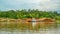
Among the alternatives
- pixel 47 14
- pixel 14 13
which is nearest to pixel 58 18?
pixel 47 14

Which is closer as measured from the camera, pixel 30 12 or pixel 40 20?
pixel 40 20

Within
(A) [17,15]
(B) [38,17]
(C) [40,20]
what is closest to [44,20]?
(C) [40,20]

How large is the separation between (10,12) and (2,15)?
1.66m

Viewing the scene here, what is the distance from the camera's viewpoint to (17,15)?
30.5m

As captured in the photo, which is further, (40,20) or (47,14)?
(47,14)

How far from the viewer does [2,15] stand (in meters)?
29.3

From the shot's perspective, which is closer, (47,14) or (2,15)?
(2,15)

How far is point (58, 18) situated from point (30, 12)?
400 centimetres

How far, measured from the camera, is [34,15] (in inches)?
1209

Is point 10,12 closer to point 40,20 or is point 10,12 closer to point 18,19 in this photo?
point 18,19

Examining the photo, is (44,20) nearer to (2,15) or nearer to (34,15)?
(34,15)

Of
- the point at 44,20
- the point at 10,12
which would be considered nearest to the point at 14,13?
the point at 10,12

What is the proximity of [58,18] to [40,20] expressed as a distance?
3516 mm

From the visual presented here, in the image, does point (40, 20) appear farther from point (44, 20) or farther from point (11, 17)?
point (11, 17)
